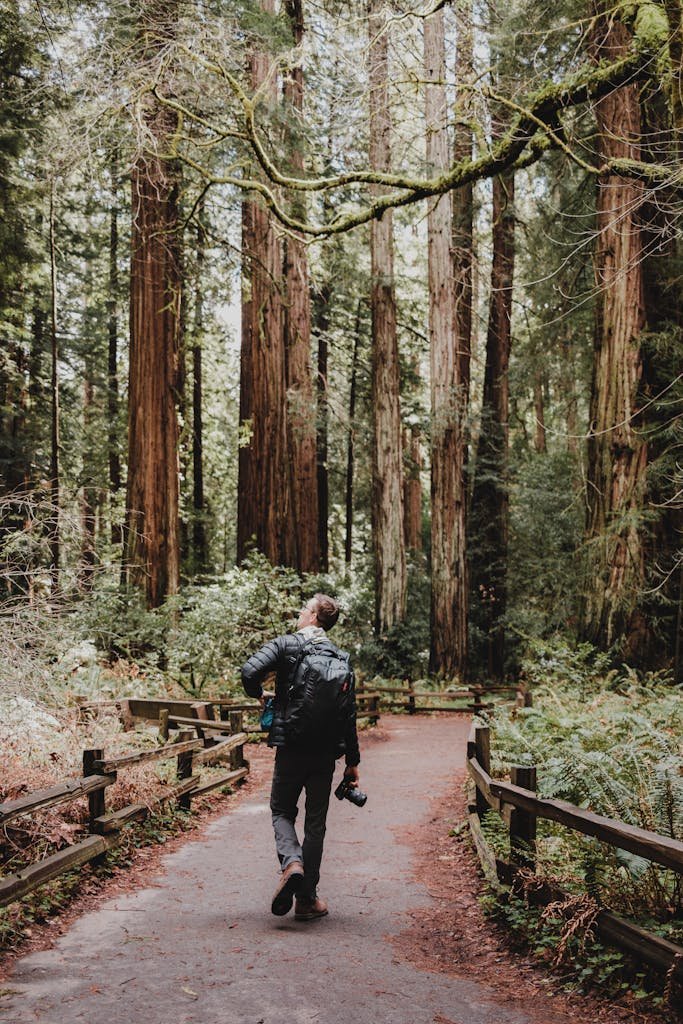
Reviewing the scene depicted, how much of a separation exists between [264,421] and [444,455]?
172 inches

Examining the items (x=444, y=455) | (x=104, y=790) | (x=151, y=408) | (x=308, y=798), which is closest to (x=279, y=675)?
(x=308, y=798)

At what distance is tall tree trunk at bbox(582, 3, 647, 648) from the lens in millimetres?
12469

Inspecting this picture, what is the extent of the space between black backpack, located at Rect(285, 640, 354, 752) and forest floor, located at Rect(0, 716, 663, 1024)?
1.18m

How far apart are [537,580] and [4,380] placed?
48.7 ft

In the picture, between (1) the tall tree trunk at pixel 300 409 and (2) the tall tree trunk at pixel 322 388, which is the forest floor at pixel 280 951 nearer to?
(1) the tall tree trunk at pixel 300 409

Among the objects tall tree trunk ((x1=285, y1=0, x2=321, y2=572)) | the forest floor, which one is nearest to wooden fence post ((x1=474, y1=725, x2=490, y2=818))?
the forest floor

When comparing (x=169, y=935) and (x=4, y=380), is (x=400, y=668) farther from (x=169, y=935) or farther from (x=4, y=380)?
(x=169, y=935)

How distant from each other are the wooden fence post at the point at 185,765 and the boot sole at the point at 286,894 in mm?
3455

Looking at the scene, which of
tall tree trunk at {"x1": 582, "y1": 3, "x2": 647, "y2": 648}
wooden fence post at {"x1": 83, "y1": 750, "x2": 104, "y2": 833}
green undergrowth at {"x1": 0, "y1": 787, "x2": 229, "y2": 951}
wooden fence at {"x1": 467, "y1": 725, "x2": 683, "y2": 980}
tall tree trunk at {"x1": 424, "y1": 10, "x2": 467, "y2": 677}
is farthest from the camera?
tall tree trunk at {"x1": 424, "y1": 10, "x2": 467, "y2": 677}

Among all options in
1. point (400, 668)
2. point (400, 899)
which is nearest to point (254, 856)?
point (400, 899)

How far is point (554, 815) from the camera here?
15.5 feet

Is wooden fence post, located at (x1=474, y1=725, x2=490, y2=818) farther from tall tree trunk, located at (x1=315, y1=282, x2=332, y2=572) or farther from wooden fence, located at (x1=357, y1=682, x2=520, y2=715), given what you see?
tall tree trunk, located at (x1=315, y1=282, x2=332, y2=572)

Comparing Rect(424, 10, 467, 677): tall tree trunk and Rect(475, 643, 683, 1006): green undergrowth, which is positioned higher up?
Rect(424, 10, 467, 677): tall tree trunk

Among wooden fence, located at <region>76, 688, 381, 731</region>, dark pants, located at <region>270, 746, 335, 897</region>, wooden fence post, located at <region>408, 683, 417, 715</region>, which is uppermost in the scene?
dark pants, located at <region>270, 746, 335, 897</region>
